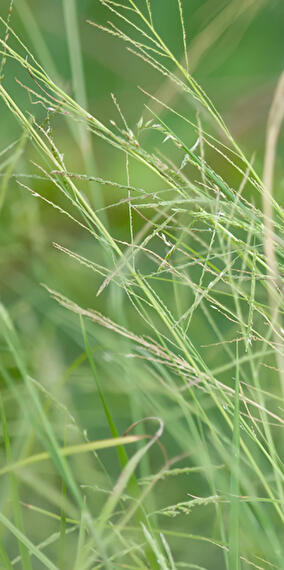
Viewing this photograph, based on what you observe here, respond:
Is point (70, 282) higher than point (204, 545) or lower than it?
higher

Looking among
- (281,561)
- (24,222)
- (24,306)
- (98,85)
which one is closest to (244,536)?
(281,561)

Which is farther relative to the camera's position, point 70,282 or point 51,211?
point 51,211

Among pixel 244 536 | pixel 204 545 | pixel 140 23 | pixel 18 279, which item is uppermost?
pixel 140 23

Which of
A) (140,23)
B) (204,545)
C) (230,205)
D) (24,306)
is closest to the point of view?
(230,205)

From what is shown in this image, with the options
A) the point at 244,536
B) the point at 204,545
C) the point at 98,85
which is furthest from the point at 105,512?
the point at 98,85

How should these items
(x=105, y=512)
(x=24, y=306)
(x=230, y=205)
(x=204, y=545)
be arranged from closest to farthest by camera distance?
(x=105, y=512) < (x=230, y=205) < (x=204, y=545) < (x=24, y=306)

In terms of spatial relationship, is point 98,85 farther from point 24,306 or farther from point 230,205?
point 230,205

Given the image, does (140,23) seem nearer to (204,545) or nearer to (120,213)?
(120,213)
